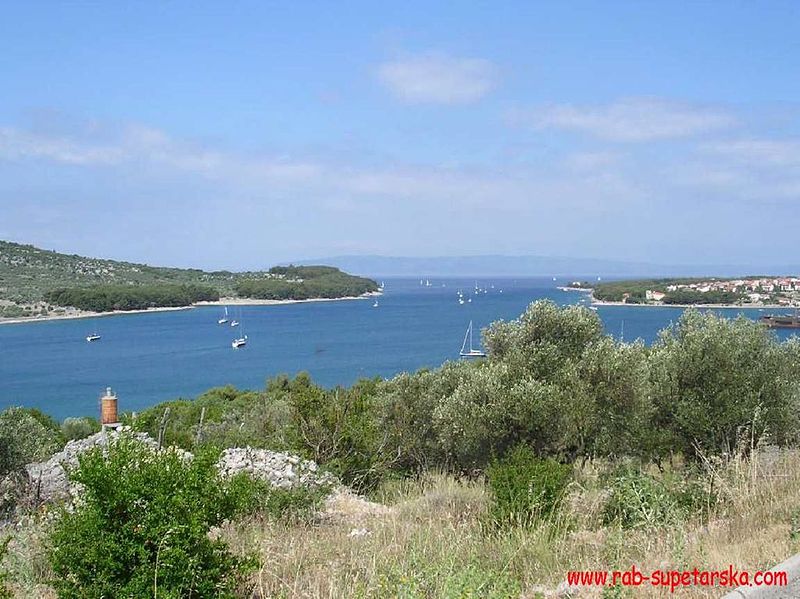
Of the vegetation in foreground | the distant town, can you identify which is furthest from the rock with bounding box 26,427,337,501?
the distant town

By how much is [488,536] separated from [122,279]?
168617mm

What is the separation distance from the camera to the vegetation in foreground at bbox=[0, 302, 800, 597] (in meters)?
4.72

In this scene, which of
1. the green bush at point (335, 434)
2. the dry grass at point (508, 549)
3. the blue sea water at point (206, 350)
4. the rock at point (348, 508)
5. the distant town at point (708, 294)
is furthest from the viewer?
the distant town at point (708, 294)

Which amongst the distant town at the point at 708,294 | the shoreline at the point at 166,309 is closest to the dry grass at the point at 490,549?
the distant town at the point at 708,294

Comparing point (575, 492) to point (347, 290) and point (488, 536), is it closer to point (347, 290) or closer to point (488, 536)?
point (488, 536)

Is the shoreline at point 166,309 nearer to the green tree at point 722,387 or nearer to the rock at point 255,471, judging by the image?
the rock at point 255,471

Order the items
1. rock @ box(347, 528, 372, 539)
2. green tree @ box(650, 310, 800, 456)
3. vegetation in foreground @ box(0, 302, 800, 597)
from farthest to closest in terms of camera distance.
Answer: green tree @ box(650, 310, 800, 456)
rock @ box(347, 528, 372, 539)
vegetation in foreground @ box(0, 302, 800, 597)

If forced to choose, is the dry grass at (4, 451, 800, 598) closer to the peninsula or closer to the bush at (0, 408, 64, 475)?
the bush at (0, 408, 64, 475)

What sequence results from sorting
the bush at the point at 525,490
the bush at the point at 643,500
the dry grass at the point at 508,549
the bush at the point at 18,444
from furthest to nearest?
1. the bush at the point at 18,444
2. the bush at the point at 525,490
3. the bush at the point at 643,500
4. the dry grass at the point at 508,549

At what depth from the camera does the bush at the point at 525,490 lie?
658 cm

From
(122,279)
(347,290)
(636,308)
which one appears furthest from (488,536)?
(347,290)

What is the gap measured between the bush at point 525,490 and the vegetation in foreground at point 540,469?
0.09 feet

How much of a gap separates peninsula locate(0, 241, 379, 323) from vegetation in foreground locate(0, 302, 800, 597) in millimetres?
122473

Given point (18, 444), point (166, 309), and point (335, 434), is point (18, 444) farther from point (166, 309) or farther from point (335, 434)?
point (166, 309)
